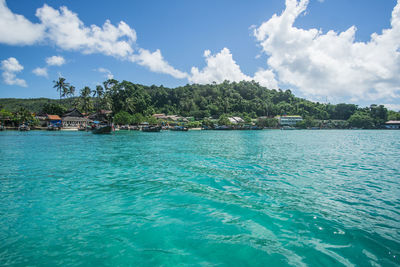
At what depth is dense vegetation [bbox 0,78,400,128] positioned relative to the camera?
85438mm

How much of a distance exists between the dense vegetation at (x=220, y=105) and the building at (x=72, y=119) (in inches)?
342

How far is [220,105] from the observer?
12100 cm

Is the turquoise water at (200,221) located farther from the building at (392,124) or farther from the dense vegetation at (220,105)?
the building at (392,124)

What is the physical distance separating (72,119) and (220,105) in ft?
247

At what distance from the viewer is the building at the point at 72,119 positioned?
237 feet

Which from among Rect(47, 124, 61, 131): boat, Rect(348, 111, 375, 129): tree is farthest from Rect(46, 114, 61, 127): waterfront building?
Rect(348, 111, 375, 129): tree

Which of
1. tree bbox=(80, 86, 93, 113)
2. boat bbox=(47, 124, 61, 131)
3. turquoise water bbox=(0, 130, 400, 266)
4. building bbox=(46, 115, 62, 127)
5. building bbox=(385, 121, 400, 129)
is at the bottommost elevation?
turquoise water bbox=(0, 130, 400, 266)

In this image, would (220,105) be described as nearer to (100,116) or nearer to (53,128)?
(100,116)

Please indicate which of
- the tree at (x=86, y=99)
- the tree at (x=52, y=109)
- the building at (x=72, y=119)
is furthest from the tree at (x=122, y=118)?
the tree at (x=52, y=109)

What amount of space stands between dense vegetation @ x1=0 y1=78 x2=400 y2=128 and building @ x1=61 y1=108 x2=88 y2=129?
869 centimetres

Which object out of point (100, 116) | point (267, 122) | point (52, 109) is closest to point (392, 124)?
point (267, 122)

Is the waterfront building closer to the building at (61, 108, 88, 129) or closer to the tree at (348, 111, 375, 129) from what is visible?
the building at (61, 108, 88, 129)

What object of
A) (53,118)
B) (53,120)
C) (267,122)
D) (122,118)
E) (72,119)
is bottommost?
(53,120)

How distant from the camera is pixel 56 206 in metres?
6.25
